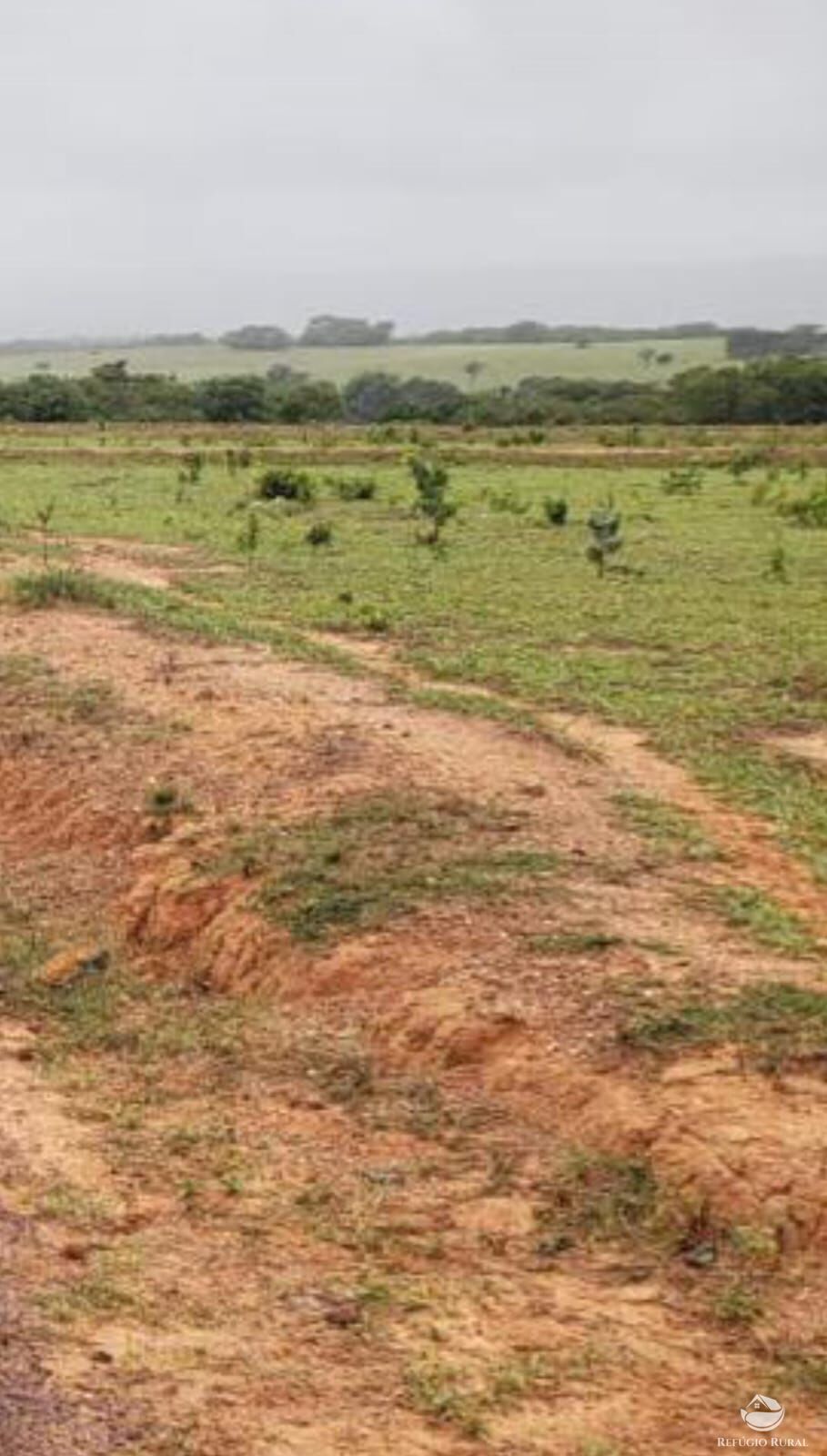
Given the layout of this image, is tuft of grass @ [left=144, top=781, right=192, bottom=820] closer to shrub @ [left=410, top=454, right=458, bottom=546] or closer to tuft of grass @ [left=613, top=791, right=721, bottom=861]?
tuft of grass @ [left=613, top=791, right=721, bottom=861]

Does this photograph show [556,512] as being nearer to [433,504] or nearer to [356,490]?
[433,504]

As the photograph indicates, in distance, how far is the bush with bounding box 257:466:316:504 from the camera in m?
24.8

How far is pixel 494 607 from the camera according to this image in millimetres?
15516

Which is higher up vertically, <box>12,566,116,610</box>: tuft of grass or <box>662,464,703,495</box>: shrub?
<box>12,566,116,610</box>: tuft of grass

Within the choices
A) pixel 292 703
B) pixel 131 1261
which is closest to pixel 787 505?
pixel 292 703

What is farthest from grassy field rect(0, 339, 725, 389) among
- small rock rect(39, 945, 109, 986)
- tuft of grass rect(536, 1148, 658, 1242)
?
tuft of grass rect(536, 1148, 658, 1242)

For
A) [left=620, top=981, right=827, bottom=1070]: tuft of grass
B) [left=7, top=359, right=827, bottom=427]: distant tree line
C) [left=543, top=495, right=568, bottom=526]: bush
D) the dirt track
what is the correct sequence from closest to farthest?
1. the dirt track
2. [left=620, top=981, right=827, bottom=1070]: tuft of grass
3. [left=543, top=495, right=568, bottom=526]: bush
4. [left=7, top=359, right=827, bottom=427]: distant tree line

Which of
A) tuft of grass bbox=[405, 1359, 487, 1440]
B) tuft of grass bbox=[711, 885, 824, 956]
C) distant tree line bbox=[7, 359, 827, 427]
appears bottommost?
tuft of grass bbox=[405, 1359, 487, 1440]

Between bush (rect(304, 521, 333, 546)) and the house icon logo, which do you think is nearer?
the house icon logo

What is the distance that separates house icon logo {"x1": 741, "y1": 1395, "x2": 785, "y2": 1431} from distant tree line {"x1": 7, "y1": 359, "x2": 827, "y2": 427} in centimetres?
3821

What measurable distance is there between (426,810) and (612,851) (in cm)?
92

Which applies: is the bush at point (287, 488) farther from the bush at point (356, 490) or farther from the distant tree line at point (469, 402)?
the distant tree line at point (469, 402)

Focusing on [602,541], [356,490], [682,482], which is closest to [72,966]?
[602,541]

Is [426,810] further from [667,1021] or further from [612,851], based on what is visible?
[667,1021]
